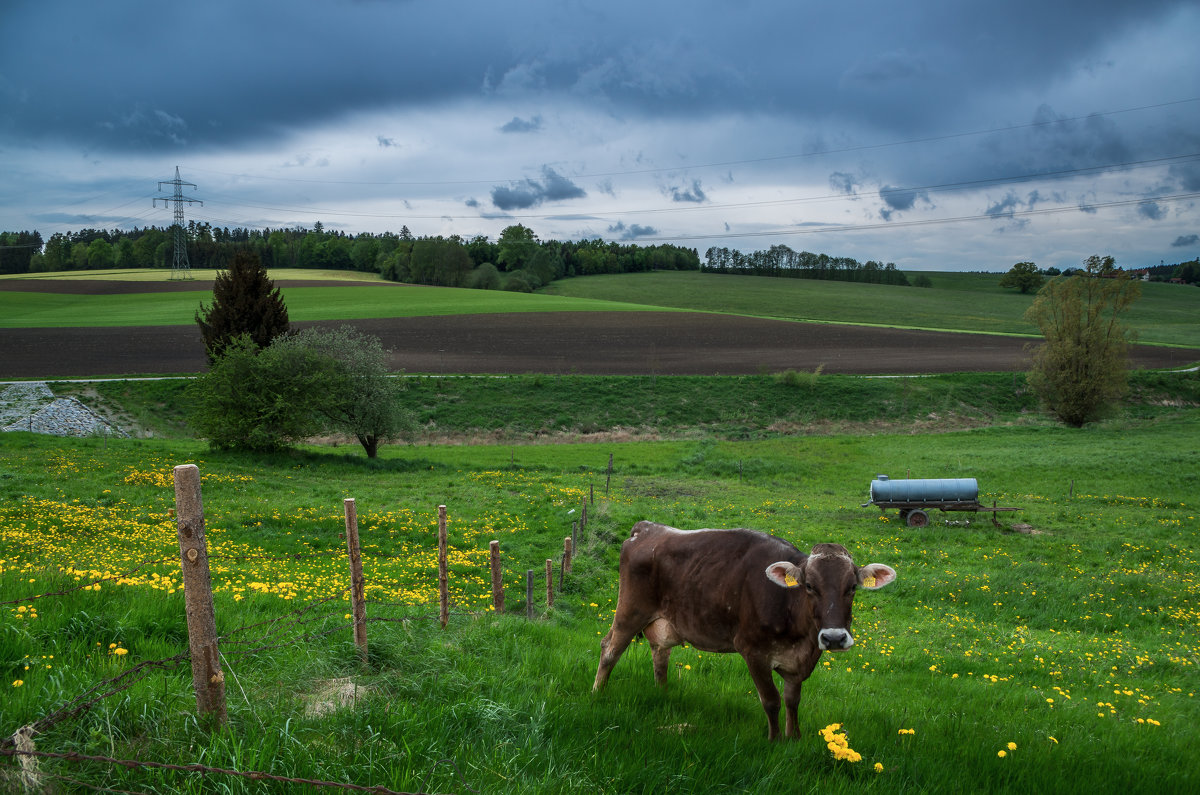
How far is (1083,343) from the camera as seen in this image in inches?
2026

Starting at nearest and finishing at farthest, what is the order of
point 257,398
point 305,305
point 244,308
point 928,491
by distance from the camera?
point 928,491
point 257,398
point 244,308
point 305,305

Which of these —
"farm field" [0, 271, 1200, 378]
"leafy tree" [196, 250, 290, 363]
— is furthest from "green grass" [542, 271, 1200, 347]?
"leafy tree" [196, 250, 290, 363]

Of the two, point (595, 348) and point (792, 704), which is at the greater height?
point (595, 348)

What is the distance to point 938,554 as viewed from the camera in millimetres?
22391

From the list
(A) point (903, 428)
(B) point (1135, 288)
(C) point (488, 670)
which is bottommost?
(A) point (903, 428)

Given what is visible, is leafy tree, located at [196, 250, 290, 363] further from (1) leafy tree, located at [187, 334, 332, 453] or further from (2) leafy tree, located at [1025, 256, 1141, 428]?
(2) leafy tree, located at [1025, 256, 1141, 428]

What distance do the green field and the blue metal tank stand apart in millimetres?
65117

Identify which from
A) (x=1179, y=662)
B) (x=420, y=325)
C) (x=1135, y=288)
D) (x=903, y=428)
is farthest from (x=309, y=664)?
(x=420, y=325)

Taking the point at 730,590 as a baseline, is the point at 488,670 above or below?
below

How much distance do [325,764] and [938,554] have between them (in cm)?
2197

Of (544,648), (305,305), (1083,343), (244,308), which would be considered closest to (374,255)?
(305,305)

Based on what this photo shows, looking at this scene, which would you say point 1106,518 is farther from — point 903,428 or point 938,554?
point 903,428

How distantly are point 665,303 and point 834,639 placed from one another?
404ft

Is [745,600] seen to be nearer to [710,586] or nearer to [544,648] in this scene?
[710,586]
